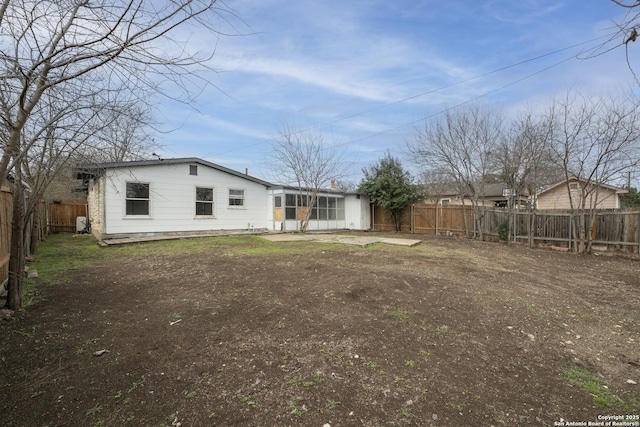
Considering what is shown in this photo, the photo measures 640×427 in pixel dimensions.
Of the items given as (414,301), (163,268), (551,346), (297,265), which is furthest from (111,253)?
(551,346)

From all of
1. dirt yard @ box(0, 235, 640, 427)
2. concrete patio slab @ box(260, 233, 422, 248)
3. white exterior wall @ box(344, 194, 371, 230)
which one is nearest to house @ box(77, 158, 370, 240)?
white exterior wall @ box(344, 194, 371, 230)

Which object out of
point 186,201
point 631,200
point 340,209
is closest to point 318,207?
point 340,209

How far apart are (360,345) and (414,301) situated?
5.31 feet

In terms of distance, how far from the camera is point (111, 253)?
9039 mm

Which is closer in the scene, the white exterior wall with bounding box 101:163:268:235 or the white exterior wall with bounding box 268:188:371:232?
the white exterior wall with bounding box 101:163:268:235

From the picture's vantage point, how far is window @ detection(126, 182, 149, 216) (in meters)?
11.9

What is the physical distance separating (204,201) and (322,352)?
40.9 ft

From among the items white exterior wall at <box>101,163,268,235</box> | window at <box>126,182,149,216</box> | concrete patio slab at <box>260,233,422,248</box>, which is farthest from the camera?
window at <box>126,182,149,216</box>

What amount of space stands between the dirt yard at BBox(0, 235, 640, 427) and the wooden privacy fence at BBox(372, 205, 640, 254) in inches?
180

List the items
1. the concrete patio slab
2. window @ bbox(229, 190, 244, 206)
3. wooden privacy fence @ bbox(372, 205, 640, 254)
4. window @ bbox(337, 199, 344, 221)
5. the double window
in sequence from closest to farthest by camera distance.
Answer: wooden privacy fence @ bbox(372, 205, 640, 254)
the concrete patio slab
window @ bbox(229, 190, 244, 206)
the double window
window @ bbox(337, 199, 344, 221)

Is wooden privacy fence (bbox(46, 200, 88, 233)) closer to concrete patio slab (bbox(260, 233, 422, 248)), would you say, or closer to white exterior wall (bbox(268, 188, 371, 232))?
concrete patio slab (bbox(260, 233, 422, 248))

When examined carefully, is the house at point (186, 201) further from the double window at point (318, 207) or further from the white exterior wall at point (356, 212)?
the white exterior wall at point (356, 212)

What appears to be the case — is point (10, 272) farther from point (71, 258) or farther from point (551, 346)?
point (551, 346)

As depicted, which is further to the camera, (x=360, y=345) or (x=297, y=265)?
(x=297, y=265)
